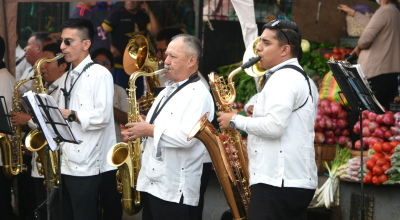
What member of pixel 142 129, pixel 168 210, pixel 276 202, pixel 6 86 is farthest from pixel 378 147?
pixel 6 86

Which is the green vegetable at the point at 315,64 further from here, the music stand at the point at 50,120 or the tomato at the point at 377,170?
the music stand at the point at 50,120

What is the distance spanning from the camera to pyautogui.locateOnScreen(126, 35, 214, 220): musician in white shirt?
12.2 feet

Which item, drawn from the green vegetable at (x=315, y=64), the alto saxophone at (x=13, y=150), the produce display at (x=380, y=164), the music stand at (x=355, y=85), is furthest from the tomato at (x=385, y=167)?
the alto saxophone at (x=13, y=150)

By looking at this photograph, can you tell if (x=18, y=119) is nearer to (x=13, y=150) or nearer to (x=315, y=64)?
(x=13, y=150)

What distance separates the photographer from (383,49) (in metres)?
6.50

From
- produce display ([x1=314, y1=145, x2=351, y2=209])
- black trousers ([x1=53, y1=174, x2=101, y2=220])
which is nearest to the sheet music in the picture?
black trousers ([x1=53, y1=174, x2=101, y2=220])

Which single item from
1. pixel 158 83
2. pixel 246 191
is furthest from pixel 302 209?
pixel 158 83

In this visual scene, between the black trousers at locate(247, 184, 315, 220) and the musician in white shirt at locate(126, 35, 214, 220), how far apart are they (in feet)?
2.06

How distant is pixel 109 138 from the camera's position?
4.55 m

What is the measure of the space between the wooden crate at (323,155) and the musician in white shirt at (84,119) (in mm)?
2711

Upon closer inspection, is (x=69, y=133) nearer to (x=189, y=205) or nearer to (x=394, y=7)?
(x=189, y=205)

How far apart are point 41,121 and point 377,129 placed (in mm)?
3759

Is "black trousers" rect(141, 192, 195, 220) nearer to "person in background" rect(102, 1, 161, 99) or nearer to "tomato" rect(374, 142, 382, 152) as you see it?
"tomato" rect(374, 142, 382, 152)

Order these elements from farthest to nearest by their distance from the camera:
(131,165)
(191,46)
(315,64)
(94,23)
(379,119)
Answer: (94,23) → (315,64) → (379,119) → (131,165) → (191,46)
